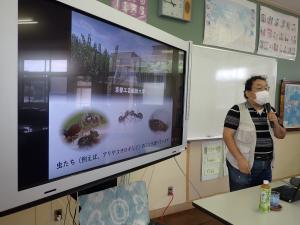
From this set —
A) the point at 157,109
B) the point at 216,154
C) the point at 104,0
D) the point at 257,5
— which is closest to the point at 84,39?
the point at 157,109

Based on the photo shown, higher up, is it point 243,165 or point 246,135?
point 246,135

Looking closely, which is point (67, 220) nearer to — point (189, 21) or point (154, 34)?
point (154, 34)

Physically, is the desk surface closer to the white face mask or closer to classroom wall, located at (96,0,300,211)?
the white face mask

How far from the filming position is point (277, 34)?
4039mm

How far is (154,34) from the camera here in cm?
170

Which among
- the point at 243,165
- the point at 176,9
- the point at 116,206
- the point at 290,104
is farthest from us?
the point at 290,104

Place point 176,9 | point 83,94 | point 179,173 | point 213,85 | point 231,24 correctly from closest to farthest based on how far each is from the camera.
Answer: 1. point 83,94
2. point 176,9
3. point 179,173
4. point 213,85
5. point 231,24

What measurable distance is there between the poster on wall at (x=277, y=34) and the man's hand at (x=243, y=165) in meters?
2.15

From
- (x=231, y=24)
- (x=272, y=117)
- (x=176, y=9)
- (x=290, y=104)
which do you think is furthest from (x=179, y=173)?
(x=290, y=104)

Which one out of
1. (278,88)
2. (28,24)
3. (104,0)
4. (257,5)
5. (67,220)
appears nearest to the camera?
(28,24)

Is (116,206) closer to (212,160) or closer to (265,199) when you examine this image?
(265,199)

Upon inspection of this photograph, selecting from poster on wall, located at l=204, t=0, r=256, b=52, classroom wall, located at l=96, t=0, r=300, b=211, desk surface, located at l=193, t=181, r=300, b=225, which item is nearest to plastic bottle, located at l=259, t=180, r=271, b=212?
desk surface, located at l=193, t=181, r=300, b=225

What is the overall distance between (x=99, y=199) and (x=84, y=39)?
2.62ft

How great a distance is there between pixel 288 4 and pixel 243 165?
115 inches
